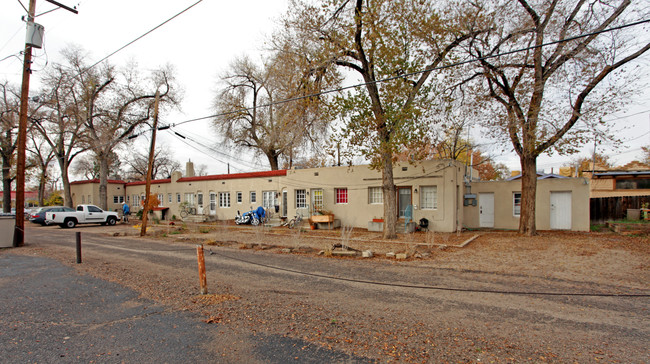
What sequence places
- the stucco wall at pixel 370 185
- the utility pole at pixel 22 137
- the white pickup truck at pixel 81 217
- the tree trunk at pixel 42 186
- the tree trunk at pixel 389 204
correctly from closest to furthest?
the utility pole at pixel 22 137 → the tree trunk at pixel 389 204 → the stucco wall at pixel 370 185 → the white pickup truck at pixel 81 217 → the tree trunk at pixel 42 186

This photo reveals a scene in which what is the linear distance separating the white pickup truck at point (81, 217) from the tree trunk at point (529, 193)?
2705 cm

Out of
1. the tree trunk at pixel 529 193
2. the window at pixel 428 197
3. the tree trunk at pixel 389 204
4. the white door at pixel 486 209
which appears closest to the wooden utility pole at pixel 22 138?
the tree trunk at pixel 389 204

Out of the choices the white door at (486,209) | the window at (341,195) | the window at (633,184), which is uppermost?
the window at (633,184)

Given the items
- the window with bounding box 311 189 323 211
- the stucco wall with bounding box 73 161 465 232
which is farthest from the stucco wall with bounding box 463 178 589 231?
the window with bounding box 311 189 323 211

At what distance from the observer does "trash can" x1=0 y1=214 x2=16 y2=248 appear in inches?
526

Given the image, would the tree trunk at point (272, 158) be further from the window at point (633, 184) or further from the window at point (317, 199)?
the window at point (633, 184)

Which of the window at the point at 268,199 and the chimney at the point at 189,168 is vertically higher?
the chimney at the point at 189,168

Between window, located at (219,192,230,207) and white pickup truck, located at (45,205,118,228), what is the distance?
25.5 feet

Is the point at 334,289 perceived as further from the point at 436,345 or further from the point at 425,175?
the point at 425,175

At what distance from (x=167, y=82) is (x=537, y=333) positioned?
32.9 metres

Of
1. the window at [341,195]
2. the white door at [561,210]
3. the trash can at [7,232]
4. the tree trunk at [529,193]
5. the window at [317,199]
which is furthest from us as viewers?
the window at [317,199]

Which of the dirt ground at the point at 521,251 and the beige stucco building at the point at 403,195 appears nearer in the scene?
the dirt ground at the point at 521,251

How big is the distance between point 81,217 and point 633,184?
42.4 metres

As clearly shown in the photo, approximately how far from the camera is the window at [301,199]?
22.2m
